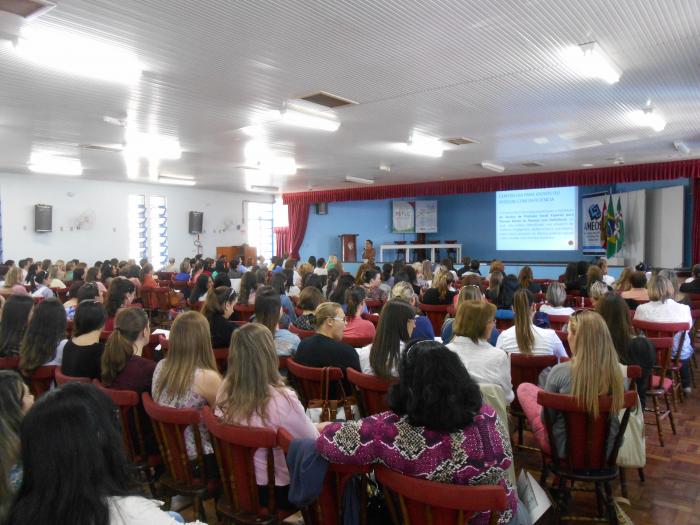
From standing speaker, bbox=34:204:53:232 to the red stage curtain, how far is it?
293 inches

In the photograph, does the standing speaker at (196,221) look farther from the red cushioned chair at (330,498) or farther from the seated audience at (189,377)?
the red cushioned chair at (330,498)

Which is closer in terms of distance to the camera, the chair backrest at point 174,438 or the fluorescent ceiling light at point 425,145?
the chair backrest at point 174,438

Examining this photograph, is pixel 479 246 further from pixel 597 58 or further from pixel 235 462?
pixel 235 462

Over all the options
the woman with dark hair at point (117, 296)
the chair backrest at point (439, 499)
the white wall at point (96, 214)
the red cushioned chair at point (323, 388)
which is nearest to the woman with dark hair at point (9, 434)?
the chair backrest at point (439, 499)

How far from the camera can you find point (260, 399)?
2.25 m

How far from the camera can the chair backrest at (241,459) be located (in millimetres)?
1987

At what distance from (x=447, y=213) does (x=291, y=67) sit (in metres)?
13.6

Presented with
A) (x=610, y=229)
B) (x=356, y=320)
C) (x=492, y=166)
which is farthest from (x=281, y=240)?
(x=356, y=320)

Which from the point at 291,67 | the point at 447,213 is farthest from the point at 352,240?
the point at 291,67

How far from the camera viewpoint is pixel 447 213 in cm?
1767

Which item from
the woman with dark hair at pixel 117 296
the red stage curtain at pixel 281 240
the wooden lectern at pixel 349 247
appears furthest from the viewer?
the red stage curtain at pixel 281 240

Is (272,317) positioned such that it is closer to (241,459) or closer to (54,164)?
(241,459)

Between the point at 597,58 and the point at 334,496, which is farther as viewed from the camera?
the point at 597,58

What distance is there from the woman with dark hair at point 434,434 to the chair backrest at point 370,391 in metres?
1.03
